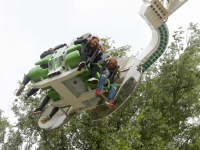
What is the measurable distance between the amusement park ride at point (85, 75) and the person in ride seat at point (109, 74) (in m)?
0.13

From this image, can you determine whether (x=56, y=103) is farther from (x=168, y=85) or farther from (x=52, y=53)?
(x=168, y=85)

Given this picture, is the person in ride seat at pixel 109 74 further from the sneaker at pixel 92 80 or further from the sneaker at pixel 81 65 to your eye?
the sneaker at pixel 81 65

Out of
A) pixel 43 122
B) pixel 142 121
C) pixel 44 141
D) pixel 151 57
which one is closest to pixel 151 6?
pixel 151 57

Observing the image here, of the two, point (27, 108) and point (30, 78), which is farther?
point (27, 108)

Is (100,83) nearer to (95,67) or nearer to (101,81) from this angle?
(101,81)

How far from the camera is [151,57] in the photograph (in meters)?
7.12

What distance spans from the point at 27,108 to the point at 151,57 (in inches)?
247

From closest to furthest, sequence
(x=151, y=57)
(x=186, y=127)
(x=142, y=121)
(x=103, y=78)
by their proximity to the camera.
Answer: (x=103, y=78), (x=151, y=57), (x=142, y=121), (x=186, y=127)

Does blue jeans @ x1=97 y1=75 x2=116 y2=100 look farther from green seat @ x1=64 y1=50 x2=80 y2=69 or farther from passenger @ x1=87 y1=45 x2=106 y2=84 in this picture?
green seat @ x1=64 y1=50 x2=80 y2=69

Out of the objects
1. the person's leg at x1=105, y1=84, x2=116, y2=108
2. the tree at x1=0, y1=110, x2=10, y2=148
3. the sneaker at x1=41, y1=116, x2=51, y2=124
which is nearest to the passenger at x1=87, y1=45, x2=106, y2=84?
the person's leg at x1=105, y1=84, x2=116, y2=108

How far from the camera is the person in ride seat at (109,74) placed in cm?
581

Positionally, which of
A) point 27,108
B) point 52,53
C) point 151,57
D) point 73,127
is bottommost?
point 73,127

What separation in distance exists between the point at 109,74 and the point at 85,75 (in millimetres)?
471

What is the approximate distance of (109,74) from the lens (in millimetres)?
6219
